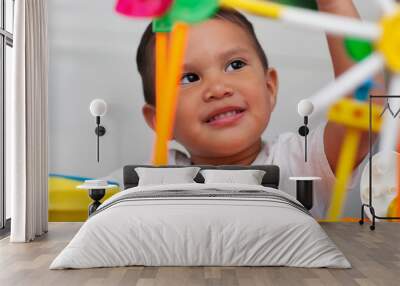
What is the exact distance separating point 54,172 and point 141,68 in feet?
5.01

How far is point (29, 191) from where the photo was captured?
5.13 meters

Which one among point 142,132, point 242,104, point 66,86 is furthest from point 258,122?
point 66,86

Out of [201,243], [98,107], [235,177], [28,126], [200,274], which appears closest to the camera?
[200,274]

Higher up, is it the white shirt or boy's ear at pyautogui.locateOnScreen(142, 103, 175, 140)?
boy's ear at pyautogui.locateOnScreen(142, 103, 175, 140)

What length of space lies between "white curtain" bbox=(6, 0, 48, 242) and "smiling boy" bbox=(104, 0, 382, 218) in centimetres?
121

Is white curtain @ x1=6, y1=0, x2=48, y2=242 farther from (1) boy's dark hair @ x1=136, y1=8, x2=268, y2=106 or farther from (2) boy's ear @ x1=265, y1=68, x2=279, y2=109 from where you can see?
(2) boy's ear @ x1=265, y1=68, x2=279, y2=109

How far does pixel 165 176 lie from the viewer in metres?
5.62

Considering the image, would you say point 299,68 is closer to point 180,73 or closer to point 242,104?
point 242,104

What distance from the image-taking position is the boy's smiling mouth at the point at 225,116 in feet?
19.4

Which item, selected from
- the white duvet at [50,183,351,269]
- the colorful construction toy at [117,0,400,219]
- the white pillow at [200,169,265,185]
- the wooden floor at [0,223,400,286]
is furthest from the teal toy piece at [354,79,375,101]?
the white pillow at [200,169,265,185]

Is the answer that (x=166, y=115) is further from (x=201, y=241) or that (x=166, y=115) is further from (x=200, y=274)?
(x=200, y=274)

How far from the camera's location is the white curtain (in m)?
5.05

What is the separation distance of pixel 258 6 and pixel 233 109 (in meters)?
5.22

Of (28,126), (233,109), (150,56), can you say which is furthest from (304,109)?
(28,126)
